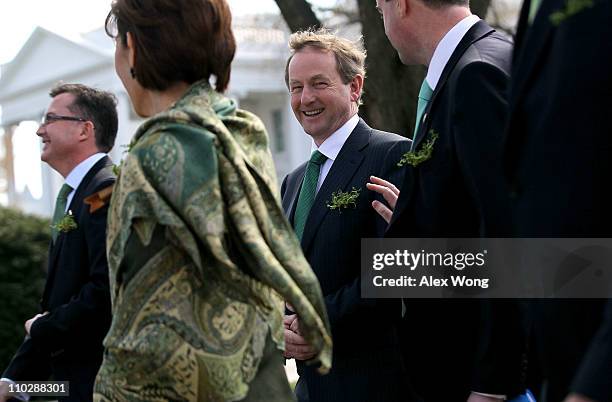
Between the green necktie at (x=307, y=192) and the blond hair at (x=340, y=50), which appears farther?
the blond hair at (x=340, y=50)

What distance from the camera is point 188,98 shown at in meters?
2.85

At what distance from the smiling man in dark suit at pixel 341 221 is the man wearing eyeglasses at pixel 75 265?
1.06 m

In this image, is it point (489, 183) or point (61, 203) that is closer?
point (489, 183)

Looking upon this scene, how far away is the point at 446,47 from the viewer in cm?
350

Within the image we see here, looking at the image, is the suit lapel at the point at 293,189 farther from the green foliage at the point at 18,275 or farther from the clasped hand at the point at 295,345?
the green foliage at the point at 18,275

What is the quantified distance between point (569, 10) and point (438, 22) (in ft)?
4.81

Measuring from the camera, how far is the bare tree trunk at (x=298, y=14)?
24.7ft

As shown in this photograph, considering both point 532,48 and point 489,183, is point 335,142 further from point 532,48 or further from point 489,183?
point 532,48

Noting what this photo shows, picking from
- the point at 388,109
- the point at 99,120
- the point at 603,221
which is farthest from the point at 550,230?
the point at 388,109

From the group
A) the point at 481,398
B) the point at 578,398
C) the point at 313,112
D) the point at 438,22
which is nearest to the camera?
the point at 578,398

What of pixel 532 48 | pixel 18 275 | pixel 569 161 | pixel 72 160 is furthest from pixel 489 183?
pixel 18 275

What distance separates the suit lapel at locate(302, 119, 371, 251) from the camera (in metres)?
4.42

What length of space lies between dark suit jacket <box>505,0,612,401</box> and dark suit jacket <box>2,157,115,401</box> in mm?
3197

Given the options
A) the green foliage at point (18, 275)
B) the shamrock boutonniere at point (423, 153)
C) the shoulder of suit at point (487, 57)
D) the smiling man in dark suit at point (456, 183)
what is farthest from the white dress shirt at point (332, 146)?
the green foliage at point (18, 275)
